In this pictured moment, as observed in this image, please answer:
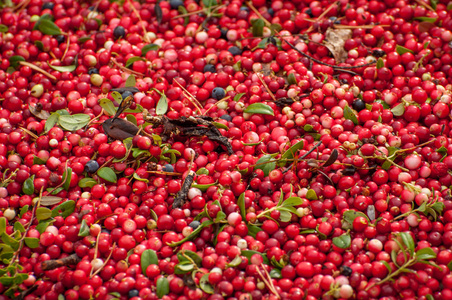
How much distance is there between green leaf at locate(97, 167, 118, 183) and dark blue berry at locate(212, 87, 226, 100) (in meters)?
1.05

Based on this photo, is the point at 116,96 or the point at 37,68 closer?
the point at 116,96

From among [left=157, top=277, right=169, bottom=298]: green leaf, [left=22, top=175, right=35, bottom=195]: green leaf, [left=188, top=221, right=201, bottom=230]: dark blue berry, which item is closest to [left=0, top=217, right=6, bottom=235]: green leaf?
[left=22, top=175, right=35, bottom=195]: green leaf

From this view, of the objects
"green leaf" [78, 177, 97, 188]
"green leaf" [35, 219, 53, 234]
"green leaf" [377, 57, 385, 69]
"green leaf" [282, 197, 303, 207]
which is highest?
"green leaf" [377, 57, 385, 69]

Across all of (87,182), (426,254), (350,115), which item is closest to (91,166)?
(87,182)

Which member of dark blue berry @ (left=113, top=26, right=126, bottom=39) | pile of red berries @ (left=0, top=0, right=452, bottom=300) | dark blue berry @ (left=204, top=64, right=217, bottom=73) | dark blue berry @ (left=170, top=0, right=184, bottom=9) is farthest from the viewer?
dark blue berry @ (left=170, top=0, right=184, bottom=9)

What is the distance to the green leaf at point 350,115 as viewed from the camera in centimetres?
310

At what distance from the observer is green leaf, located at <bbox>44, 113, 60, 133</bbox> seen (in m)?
3.17

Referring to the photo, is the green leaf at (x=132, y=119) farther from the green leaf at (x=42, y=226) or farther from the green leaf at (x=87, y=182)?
the green leaf at (x=42, y=226)

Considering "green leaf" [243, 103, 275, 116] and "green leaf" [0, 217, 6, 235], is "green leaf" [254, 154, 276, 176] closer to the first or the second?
"green leaf" [243, 103, 275, 116]

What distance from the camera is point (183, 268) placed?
2.36 meters

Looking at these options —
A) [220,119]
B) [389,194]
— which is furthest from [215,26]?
[389,194]

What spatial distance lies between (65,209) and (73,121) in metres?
Result: 0.76

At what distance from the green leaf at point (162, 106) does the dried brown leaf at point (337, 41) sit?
5.03ft

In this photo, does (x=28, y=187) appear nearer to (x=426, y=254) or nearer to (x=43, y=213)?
(x=43, y=213)
